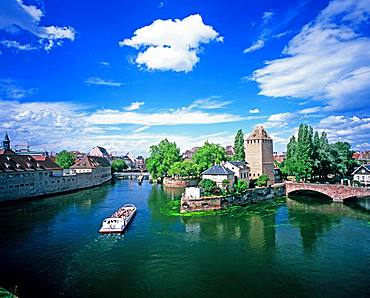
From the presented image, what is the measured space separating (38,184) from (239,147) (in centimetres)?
3915

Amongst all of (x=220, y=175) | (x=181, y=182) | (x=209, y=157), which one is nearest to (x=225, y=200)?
(x=220, y=175)

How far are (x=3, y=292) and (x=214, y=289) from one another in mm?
10518

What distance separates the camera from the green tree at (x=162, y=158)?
77.2 m

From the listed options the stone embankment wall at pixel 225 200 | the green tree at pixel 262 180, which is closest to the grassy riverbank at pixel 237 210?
the stone embankment wall at pixel 225 200

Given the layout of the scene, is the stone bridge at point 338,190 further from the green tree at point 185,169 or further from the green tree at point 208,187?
the green tree at point 185,169

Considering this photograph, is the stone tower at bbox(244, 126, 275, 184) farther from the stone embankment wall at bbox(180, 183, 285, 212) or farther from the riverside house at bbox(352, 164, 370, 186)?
the riverside house at bbox(352, 164, 370, 186)

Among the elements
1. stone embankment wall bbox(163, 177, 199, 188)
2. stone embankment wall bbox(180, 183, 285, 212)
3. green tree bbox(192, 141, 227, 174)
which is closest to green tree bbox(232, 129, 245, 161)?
green tree bbox(192, 141, 227, 174)

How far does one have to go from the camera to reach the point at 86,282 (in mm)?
17781

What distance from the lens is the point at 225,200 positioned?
130ft

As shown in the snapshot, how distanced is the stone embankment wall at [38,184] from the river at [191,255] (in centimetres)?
743

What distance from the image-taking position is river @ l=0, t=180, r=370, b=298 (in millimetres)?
17016

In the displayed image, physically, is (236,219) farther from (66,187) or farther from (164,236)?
(66,187)

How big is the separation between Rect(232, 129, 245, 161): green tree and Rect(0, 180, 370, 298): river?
26.2 metres

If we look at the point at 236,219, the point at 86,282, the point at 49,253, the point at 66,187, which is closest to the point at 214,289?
the point at 86,282
